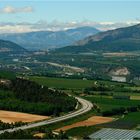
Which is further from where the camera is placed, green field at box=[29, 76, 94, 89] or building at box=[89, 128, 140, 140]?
green field at box=[29, 76, 94, 89]

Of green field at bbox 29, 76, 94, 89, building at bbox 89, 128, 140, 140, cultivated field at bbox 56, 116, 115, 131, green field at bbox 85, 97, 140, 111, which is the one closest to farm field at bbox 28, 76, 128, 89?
green field at bbox 29, 76, 94, 89

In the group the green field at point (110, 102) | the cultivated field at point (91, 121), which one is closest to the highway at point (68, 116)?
the green field at point (110, 102)

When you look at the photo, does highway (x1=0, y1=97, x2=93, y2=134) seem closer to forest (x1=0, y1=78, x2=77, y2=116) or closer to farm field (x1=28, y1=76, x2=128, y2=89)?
forest (x1=0, y1=78, x2=77, y2=116)

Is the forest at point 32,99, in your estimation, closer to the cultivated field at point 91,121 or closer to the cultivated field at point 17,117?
the cultivated field at point 17,117

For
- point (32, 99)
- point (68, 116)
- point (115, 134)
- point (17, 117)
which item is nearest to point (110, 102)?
point (32, 99)

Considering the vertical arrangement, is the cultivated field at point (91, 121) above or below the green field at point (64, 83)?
below

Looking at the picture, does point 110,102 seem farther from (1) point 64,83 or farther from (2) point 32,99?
(1) point 64,83
